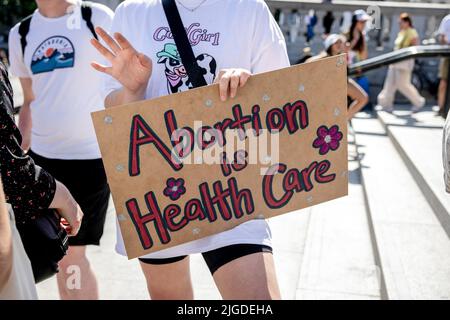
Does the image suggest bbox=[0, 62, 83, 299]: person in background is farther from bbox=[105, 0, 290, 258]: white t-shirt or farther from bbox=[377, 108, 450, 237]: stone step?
bbox=[377, 108, 450, 237]: stone step

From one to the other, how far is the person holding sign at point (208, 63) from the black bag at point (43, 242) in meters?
0.50

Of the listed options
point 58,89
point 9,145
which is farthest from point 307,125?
point 58,89

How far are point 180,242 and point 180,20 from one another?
2.78ft

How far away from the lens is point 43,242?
177cm

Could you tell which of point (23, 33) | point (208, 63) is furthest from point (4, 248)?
point (23, 33)

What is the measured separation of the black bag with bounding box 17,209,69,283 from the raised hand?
0.57 metres

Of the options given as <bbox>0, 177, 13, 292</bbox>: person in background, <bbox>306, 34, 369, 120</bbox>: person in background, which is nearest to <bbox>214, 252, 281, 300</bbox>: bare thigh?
<bbox>0, 177, 13, 292</bbox>: person in background

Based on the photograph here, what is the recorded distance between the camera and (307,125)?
2.10m

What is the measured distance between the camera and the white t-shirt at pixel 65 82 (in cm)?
306

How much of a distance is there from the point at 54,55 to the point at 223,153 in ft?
4.83

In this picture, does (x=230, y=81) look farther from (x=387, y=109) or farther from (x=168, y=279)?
(x=387, y=109)

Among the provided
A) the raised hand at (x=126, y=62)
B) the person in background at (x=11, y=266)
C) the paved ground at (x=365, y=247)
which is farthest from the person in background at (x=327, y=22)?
the person in background at (x=11, y=266)

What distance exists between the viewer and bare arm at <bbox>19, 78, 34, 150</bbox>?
318cm

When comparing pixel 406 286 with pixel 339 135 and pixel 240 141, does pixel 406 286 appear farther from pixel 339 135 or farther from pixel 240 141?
pixel 240 141
